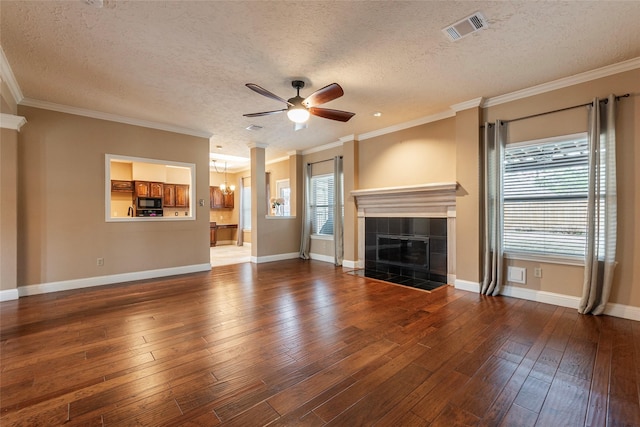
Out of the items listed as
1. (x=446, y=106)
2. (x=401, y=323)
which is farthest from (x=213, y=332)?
(x=446, y=106)

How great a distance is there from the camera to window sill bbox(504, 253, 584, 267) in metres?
3.50

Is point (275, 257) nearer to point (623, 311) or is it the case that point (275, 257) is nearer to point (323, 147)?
point (323, 147)

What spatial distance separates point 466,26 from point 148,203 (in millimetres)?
8277

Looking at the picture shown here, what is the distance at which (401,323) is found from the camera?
3055mm

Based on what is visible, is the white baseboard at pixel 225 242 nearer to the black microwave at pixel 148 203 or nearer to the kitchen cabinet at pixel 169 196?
the kitchen cabinet at pixel 169 196

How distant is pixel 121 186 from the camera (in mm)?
7812

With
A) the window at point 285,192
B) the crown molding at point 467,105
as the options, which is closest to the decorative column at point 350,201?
the crown molding at point 467,105

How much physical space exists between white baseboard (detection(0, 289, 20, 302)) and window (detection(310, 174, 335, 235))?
17.6 ft

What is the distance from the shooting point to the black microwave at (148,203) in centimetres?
786

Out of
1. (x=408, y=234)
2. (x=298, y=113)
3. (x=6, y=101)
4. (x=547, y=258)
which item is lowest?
(x=547, y=258)

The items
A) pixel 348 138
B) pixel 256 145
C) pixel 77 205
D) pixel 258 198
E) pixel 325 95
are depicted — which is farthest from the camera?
pixel 258 198

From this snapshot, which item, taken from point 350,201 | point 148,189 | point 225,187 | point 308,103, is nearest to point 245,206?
point 225,187

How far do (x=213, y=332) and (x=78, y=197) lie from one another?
3.55 m

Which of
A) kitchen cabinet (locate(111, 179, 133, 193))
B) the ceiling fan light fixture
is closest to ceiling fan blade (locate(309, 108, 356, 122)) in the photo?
the ceiling fan light fixture
